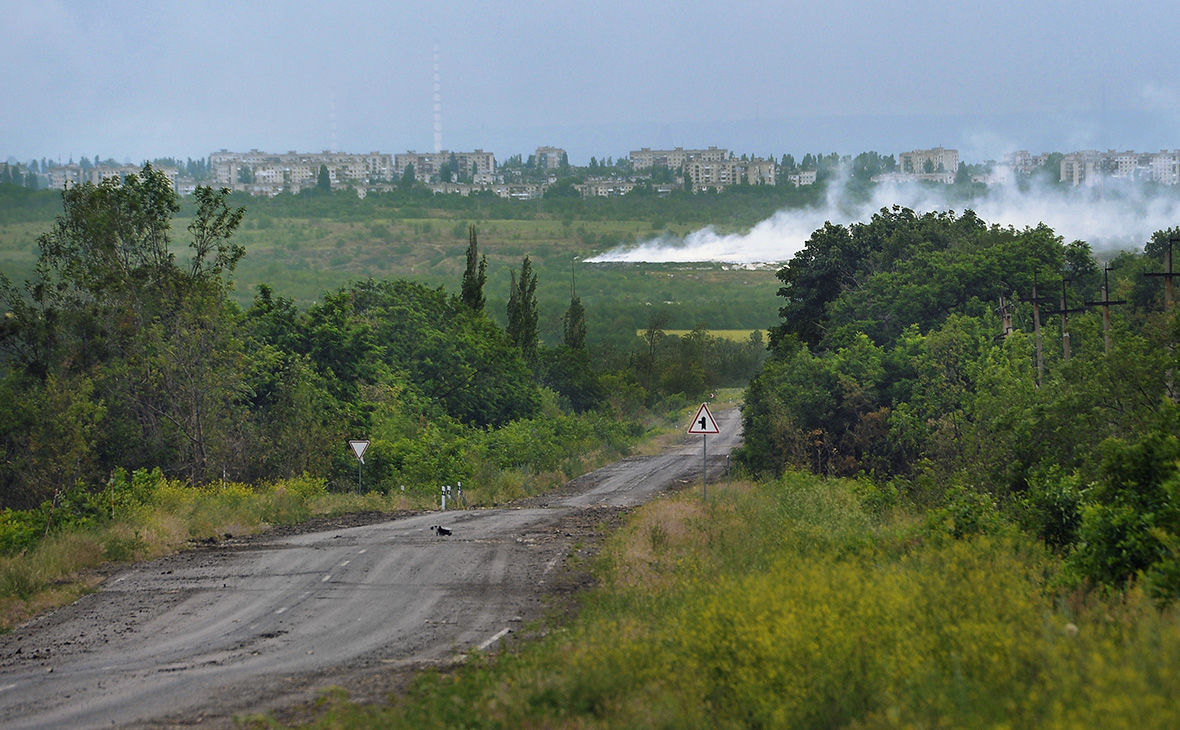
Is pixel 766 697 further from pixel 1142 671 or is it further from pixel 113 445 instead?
pixel 113 445

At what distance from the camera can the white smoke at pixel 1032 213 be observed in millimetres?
130750

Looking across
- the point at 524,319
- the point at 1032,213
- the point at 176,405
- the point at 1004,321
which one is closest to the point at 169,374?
the point at 176,405

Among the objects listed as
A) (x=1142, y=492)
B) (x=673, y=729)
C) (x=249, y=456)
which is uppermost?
(x=1142, y=492)

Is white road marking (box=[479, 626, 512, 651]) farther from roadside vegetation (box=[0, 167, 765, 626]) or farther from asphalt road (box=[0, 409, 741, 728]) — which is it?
roadside vegetation (box=[0, 167, 765, 626])

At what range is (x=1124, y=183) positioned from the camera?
184 meters

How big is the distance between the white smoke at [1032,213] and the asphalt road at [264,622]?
93686mm

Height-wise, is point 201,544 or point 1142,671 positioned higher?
point 1142,671

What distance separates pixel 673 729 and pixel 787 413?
41.3 metres

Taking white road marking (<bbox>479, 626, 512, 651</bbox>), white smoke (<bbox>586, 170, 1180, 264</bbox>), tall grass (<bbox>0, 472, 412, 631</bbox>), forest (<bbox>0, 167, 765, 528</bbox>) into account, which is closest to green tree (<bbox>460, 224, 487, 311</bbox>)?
forest (<bbox>0, 167, 765, 528</bbox>)

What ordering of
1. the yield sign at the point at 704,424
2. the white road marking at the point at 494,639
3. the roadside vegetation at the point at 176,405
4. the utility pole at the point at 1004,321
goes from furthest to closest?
the utility pole at the point at 1004,321, the roadside vegetation at the point at 176,405, the yield sign at the point at 704,424, the white road marking at the point at 494,639

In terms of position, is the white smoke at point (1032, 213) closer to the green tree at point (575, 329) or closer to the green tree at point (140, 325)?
the green tree at point (575, 329)

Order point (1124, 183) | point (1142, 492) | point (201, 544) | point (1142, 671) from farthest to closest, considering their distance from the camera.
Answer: point (1124, 183)
point (201, 544)
point (1142, 492)
point (1142, 671)

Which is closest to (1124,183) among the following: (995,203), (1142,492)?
(995,203)

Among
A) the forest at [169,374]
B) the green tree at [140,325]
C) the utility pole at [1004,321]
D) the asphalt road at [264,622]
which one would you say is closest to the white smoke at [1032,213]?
the utility pole at [1004,321]
